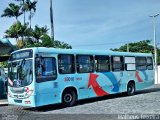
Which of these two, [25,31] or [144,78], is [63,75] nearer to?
[144,78]

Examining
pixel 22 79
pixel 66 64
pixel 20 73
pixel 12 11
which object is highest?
pixel 12 11

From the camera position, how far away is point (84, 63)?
57.5 feet

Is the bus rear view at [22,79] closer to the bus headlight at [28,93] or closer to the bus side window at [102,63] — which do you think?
the bus headlight at [28,93]

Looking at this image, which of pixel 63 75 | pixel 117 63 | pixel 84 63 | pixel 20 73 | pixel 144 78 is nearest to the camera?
pixel 20 73

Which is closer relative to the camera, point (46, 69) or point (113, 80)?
point (46, 69)

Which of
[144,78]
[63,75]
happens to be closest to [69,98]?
[63,75]

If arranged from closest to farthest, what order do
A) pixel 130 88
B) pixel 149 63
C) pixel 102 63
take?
pixel 102 63
pixel 130 88
pixel 149 63

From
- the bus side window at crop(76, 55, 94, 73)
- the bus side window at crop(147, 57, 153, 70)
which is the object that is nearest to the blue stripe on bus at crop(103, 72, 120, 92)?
the bus side window at crop(76, 55, 94, 73)

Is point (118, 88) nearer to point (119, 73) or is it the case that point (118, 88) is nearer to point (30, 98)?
point (119, 73)

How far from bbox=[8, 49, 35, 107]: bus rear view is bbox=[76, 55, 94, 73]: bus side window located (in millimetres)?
2858

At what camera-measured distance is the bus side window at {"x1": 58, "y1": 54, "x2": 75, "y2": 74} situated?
16.0 m

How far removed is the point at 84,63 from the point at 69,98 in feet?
6.98

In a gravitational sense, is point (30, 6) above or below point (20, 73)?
above

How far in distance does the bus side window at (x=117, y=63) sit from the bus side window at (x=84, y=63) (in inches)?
80.0
